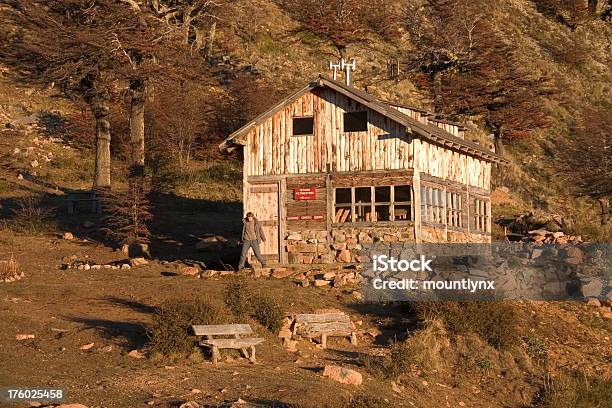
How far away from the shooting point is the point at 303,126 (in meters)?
33.5

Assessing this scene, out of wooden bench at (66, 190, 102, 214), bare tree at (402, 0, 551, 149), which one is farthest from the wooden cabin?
bare tree at (402, 0, 551, 149)

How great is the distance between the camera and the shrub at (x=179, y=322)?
69.4ft

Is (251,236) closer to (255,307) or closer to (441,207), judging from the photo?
(441,207)

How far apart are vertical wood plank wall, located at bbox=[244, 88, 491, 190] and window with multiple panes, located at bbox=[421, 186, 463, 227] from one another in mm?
659

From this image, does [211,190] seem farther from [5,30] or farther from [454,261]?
[5,30]

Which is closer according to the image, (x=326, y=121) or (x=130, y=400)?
(x=130, y=400)

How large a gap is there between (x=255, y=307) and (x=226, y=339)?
3.12 metres

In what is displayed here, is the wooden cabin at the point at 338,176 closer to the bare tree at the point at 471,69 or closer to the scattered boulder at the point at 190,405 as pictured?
the scattered boulder at the point at 190,405

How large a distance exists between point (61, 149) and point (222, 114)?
9.74 meters

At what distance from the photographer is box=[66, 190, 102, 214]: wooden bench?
140ft

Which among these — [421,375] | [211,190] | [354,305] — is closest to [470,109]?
[211,190]

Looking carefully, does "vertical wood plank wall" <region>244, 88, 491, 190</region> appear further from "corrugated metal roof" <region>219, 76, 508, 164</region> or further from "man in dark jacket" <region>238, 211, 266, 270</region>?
"man in dark jacket" <region>238, 211, 266, 270</region>

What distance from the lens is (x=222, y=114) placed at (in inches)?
2323

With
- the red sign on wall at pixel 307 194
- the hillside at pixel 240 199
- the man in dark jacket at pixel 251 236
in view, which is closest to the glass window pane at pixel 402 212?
the red sign on wall at pixel 307 194
